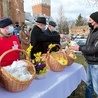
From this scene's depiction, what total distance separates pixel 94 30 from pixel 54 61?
0.74 m

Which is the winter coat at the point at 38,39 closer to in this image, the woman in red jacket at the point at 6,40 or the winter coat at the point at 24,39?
the woman in red jacket at the point at 6,40

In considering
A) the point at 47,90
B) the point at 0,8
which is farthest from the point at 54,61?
the point at 0,8

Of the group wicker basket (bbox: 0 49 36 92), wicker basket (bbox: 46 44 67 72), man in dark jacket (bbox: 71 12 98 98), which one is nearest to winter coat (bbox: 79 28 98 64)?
man in dark jacket (bbox: 71 12 98 98)

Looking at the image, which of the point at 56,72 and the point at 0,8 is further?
the point at 0,8

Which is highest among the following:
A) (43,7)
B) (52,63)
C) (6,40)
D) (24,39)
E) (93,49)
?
(6,40)

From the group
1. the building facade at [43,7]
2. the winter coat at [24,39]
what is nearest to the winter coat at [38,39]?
the winter coat at [24,39]

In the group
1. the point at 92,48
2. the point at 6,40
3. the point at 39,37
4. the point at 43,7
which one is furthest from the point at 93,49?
the point at 43,7

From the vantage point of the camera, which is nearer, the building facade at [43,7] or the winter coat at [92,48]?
the winter coat at [92,48]

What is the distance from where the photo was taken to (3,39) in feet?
7.36

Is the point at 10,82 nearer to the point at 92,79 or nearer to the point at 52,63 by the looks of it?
the point at 52,63

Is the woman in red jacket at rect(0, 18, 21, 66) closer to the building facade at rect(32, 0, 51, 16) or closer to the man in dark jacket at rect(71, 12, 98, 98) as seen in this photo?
the man in dark jacket at rect(71, 12, 98, 98)

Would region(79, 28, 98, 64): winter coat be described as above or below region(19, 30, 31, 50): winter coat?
above

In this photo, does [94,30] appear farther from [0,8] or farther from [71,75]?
[0,8]

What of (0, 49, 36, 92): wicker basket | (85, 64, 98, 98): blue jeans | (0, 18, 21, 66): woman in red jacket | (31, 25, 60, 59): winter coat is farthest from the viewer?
(31, 25, 60, 59): winter coat
